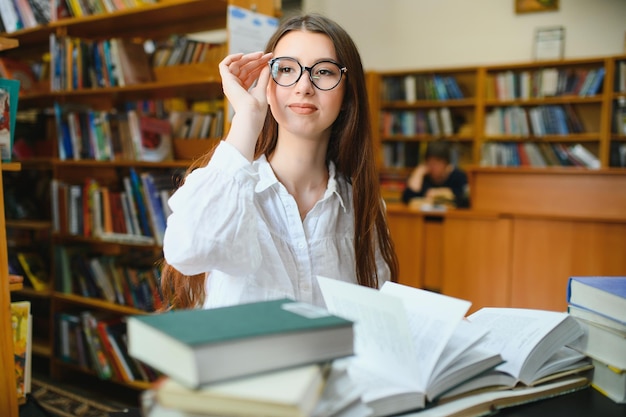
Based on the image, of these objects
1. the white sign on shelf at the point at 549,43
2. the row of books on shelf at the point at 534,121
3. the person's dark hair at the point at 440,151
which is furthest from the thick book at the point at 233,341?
the white sign on shelf at the point at 549,43

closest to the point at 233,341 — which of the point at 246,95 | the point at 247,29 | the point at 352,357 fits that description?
the point at 352,357

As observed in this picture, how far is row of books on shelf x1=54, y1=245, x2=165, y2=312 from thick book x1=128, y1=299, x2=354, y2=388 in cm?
225

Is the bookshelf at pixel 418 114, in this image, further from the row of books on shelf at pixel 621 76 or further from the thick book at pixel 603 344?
the thick book at pixel 603 344

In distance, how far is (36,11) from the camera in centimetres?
312

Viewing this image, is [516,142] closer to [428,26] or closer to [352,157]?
[428,26]

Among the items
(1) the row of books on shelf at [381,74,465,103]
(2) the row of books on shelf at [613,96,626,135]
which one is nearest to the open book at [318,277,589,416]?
(2) the row of books on shelf at [613,96,626,135]

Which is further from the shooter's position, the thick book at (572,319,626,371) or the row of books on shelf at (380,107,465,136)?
the row of books on shelf at (380,107,465,136)

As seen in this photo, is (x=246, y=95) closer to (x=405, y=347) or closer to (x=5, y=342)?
(x=405, y=347)

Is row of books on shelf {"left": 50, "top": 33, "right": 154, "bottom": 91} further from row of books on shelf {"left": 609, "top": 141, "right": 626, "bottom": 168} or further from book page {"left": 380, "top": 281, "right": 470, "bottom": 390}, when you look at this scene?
row of books on shelf {"left": 609, "top": 141, "right": 626, "bottom": 168}

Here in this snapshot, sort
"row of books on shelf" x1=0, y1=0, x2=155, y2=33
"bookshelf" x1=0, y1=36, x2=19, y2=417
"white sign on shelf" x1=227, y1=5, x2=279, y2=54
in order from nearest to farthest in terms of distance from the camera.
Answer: "bookshelf" x1=0, y1=36, x2=19, y2=417 → "white sign on shelf" x1=227, y1=5, x2=279, y2=54 → "row of books on shelf" x1=0, y1=0, x2=155, y2=33

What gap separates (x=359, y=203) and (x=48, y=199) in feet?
8.74

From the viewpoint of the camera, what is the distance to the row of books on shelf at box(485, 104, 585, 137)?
4980mm

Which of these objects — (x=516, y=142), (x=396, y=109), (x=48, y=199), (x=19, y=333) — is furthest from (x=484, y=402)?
(x=396, y=109)

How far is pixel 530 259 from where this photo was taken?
10.0 feet
